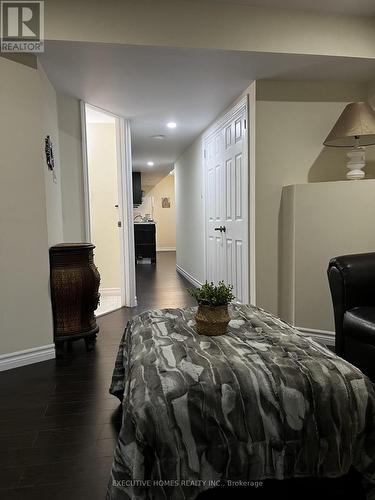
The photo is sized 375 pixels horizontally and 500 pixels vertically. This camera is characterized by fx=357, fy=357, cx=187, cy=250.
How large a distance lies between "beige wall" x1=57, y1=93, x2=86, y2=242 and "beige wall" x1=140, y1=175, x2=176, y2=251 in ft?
26.1

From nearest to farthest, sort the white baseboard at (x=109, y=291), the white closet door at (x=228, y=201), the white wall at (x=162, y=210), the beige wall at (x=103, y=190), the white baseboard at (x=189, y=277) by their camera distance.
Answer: the white closet door at (x=228, y=201) < the beige wall at (x=103, y=190) < the white baseboard at (x=109, y=291) < the white baseboard at (x=189, y=277) < the white wall at (x=162, y=210)

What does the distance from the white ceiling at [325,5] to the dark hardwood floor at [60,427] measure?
2.78 m

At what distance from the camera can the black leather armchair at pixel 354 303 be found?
201cm

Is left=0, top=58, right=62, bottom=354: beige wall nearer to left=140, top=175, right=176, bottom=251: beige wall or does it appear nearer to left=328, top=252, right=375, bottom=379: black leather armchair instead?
left=328, top=252, right=375, bottom=379: black leather armchair

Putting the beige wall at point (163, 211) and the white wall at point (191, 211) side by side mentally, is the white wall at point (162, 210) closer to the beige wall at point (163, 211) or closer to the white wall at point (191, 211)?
the beige wall at point (163, 211)

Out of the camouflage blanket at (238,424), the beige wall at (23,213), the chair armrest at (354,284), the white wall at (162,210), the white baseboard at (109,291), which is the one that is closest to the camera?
the camouflage blanket at (238,424)

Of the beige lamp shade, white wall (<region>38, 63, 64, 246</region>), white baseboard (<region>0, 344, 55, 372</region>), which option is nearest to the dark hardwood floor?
white baseboard (<region>0, 344, 55, 372</region>)

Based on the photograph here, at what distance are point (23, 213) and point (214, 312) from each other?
67.9 inches

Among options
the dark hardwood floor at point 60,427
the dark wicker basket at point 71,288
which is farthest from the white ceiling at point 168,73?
the dark hardwood floor at point 60,427

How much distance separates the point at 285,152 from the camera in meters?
3.14

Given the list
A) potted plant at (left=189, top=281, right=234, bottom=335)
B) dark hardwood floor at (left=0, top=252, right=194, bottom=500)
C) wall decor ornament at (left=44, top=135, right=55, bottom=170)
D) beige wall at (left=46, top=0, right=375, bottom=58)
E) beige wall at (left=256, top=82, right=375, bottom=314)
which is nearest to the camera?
dark hardwood floor at (left=0, top=252, right=194, bottom=500)

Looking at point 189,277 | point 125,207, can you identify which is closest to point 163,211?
point 189,277

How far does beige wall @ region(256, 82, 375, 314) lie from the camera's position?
3.11m

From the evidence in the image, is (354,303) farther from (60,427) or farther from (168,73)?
(168,73)
